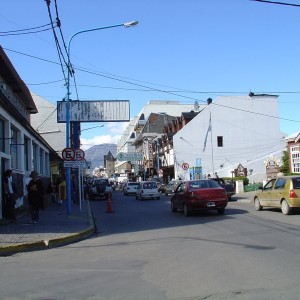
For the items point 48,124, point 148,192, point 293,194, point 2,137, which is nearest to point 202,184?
point 293,194

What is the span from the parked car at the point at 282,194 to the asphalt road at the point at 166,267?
3.76 meters

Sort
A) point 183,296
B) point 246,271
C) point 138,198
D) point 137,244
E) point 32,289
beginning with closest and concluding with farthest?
point 183,296 → point 32,289 → point 246,271 → point 137,244 → point 138,198

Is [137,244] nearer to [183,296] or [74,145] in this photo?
[183,296]

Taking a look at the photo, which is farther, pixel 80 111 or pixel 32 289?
pixel 80 111

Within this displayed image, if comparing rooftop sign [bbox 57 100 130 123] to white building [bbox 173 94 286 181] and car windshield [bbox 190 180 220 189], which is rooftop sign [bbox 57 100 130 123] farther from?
white building [bbox 173 94 286 181]

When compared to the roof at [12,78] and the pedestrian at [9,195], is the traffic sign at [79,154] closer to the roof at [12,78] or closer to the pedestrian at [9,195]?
the roof at [12,78]

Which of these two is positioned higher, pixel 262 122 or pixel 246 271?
pixel 262 122

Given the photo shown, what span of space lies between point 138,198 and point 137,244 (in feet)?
93.5

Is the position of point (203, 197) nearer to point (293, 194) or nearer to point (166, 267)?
point (293, 194)

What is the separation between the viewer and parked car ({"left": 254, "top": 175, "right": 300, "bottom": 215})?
18016mm

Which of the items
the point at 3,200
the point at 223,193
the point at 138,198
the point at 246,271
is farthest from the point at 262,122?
the point at 246,271

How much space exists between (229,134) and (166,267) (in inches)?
2067

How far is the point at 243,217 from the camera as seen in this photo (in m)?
18.0

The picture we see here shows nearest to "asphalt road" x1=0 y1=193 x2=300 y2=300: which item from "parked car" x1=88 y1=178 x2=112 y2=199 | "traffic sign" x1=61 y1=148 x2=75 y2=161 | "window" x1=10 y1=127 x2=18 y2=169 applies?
"traffic sign" x1=61 y1=148 x2=75 y2=161
